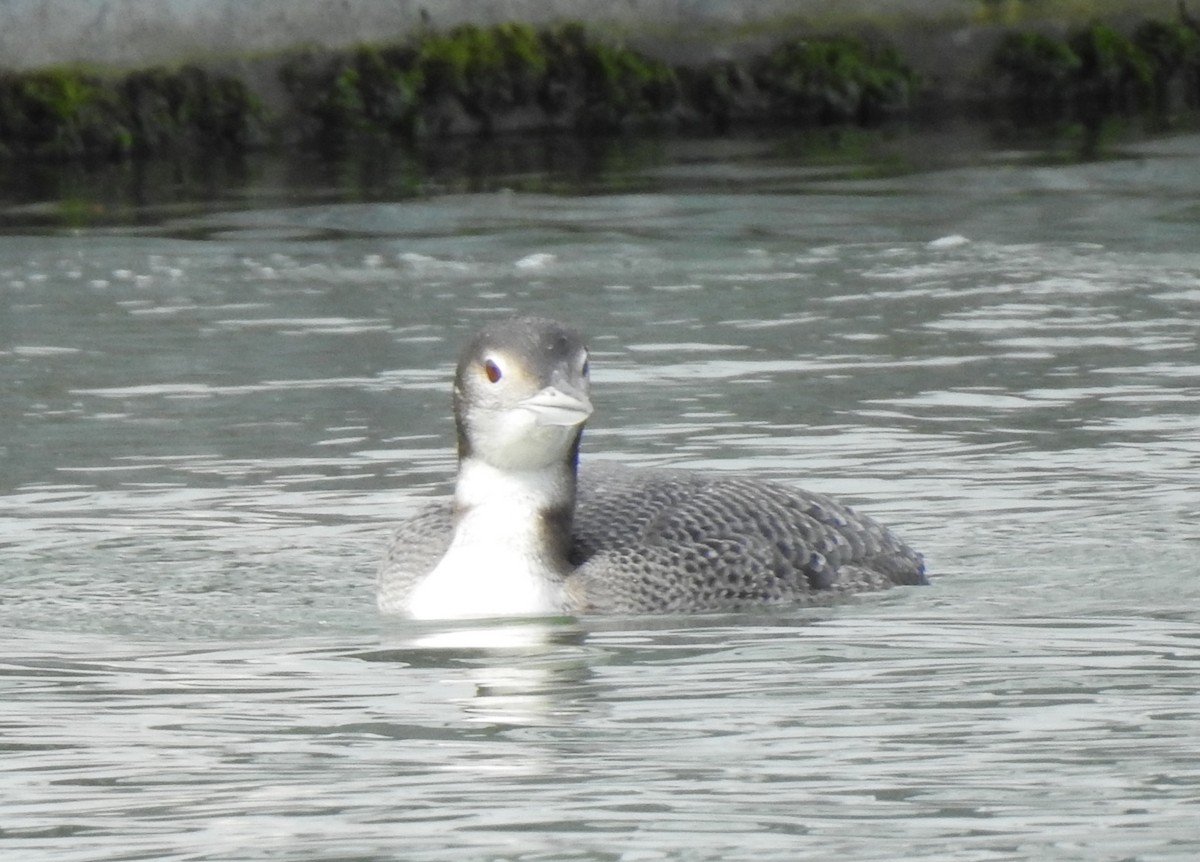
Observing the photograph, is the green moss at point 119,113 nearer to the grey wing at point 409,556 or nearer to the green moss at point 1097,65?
the green moss at point 1097,65

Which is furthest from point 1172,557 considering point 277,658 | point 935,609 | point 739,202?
point 739,202

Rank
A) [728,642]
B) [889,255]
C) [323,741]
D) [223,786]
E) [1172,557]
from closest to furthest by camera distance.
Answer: [223,786] → [323,741] → [728,642] → [1172,557] → [889,255]

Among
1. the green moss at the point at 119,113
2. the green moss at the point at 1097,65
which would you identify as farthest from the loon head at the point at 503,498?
the green moss at the point at 1097,65

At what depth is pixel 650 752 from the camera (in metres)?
5.75

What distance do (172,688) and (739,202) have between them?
996 cm

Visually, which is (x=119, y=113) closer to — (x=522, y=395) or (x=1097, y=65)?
(x=1097, y=65)

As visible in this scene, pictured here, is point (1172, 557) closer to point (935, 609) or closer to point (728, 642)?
point (935, 609)

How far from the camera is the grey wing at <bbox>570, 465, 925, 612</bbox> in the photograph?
753cm

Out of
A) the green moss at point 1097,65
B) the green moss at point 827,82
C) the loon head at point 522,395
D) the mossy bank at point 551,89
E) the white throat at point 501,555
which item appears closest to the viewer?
the loon head at point 522,395

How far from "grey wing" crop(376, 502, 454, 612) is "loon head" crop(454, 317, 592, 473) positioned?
31 cm

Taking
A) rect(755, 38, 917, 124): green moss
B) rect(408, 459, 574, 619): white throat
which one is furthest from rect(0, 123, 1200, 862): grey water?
rect(755, 38, 917, 124): green moss

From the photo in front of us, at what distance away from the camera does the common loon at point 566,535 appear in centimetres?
723

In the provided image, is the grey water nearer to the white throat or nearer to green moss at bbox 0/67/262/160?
the white throat

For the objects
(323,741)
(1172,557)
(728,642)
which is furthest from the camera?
(1172,557)
